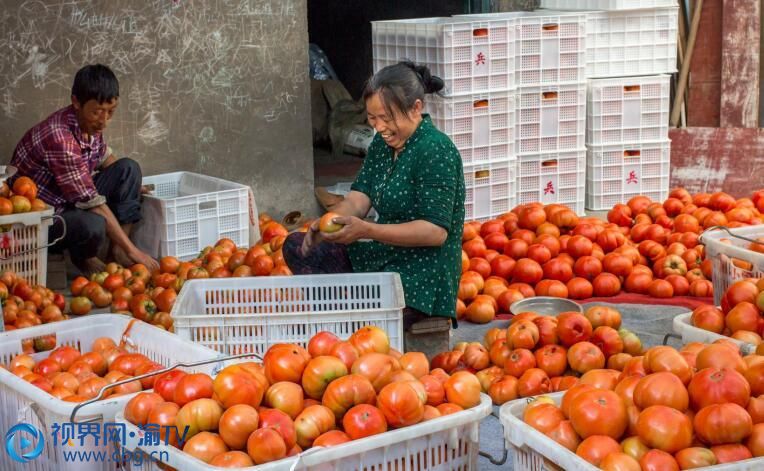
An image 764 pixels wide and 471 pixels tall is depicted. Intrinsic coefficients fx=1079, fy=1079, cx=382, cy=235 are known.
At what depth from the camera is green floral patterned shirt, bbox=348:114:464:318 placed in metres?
4.17

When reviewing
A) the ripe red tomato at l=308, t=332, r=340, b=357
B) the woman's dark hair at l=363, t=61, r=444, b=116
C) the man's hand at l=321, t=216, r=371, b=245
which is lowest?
the ripe red tomato at l=308, t=332, r=340, b=357

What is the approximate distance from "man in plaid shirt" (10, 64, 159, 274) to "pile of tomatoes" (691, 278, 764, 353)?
3.24 metres

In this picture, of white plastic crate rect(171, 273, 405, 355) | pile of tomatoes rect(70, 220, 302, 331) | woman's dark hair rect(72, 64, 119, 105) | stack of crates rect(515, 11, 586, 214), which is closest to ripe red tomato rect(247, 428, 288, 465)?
white plastic crate rect(171, 273, 405, 355)

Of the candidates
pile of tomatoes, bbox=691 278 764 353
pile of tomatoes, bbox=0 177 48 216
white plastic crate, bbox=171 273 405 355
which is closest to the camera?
pile of tomatoes, bbox=691 278 764 353

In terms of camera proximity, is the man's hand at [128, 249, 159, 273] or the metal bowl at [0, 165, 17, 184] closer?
the metal bowl at [0, 165, 17, 184]

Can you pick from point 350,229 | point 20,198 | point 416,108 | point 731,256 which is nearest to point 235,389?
point 350,229

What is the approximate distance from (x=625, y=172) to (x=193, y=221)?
3.13m

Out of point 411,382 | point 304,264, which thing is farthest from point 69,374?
point 304,264

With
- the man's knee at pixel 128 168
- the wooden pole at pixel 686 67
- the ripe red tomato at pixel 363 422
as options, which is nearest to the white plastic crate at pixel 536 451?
the ripe red tomato at pixel 363 422

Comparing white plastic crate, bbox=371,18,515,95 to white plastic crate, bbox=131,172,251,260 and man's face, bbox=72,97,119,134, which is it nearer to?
white plastic crate, bbox=131,172,251,260

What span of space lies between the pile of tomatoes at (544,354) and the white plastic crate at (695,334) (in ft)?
0.99

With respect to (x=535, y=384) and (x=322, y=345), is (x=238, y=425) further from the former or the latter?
(x=535, y=384)

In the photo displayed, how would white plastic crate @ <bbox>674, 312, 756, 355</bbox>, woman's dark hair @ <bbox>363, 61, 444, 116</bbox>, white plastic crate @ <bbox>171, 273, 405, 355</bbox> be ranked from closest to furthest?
white plastic crate @ <bbox>674, 312, 756, 355</bbox> → white plastic crate @ <bbox>171, 273, 405, 355</bbox> → woman's dark hair @ <bbox>363, 61, 444, 116</bbox>

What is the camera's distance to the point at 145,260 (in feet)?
19.6
